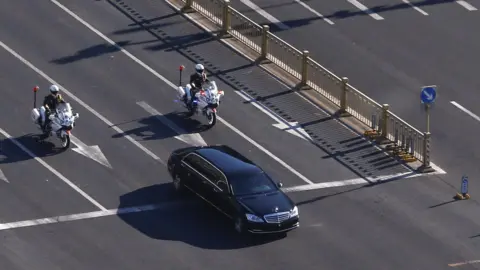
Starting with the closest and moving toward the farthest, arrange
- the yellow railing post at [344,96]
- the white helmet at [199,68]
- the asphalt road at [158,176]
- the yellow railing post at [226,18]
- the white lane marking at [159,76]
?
the asphalt road at [158,176] → the white lane marking at [159,76] → the white helmet at [199,68] → the yellow railing post at [344,96] → the yellow railing post at [226,18]

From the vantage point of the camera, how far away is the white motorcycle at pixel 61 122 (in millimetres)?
41188

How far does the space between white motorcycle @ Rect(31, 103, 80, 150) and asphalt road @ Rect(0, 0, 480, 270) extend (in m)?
0.53

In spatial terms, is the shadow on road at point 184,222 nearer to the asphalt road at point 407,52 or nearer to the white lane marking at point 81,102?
the white lane marking at point 81,102

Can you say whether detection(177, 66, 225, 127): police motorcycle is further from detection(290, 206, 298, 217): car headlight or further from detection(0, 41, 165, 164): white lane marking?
detection(290, 206, 298, 217): car headlight

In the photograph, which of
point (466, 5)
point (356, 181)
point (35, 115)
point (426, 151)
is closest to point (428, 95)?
point (426, 151)

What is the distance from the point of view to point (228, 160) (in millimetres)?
38750

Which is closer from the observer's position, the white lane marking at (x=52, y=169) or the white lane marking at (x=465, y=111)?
the white lane marking at (x=52, y=169)

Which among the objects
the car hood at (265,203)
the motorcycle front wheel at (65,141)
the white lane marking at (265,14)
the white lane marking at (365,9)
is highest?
the car hood at (265,203)

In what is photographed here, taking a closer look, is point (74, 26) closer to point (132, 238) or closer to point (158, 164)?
point (158, 164)

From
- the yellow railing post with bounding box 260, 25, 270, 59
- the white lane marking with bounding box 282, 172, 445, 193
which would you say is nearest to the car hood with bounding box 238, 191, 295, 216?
the white lane marking with bounding box 282, 172, 445, 193

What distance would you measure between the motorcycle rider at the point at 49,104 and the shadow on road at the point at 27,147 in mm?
539

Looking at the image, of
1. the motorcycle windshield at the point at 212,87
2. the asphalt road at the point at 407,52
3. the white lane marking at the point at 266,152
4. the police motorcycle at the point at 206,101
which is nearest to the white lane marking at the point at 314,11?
the asphalt road at the point at 407,52

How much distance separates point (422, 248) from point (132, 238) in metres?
7.79

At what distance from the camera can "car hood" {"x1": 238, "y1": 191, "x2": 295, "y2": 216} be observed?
36.8 metres
